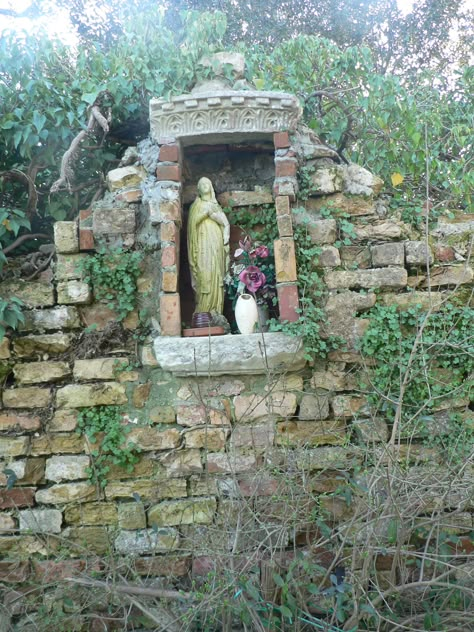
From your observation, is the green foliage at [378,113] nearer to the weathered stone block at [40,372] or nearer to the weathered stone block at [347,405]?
the weathered stone block at [347,405]

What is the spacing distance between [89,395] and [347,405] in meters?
1.49

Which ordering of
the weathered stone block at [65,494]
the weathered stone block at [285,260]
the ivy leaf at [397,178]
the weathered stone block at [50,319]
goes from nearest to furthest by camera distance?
the weathered stone block at [65,494], the weathered stone block at [285,260], the weathered stone block at [50,319], the ivy leaf at [397,178]

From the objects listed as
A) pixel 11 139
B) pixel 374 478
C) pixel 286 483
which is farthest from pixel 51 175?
pixel 374 478

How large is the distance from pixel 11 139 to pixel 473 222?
3032mm

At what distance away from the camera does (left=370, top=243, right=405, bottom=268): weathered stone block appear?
387 centimetres

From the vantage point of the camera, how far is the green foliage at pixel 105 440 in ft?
11.9

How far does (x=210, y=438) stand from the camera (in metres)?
3.69

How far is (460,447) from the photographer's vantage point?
3512 millimetres

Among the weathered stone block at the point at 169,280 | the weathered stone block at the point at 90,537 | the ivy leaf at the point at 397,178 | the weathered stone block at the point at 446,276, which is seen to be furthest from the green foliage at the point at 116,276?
the ivy leaf at the point at 397,178

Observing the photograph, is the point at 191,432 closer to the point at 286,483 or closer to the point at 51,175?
the point at 286,483

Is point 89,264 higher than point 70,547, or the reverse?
point 89,264

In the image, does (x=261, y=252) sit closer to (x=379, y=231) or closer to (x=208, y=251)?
(x=208, y=251)

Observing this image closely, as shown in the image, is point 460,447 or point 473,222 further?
point 473,222

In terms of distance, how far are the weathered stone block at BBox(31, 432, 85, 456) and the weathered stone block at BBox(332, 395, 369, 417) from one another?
1467 millimetres
